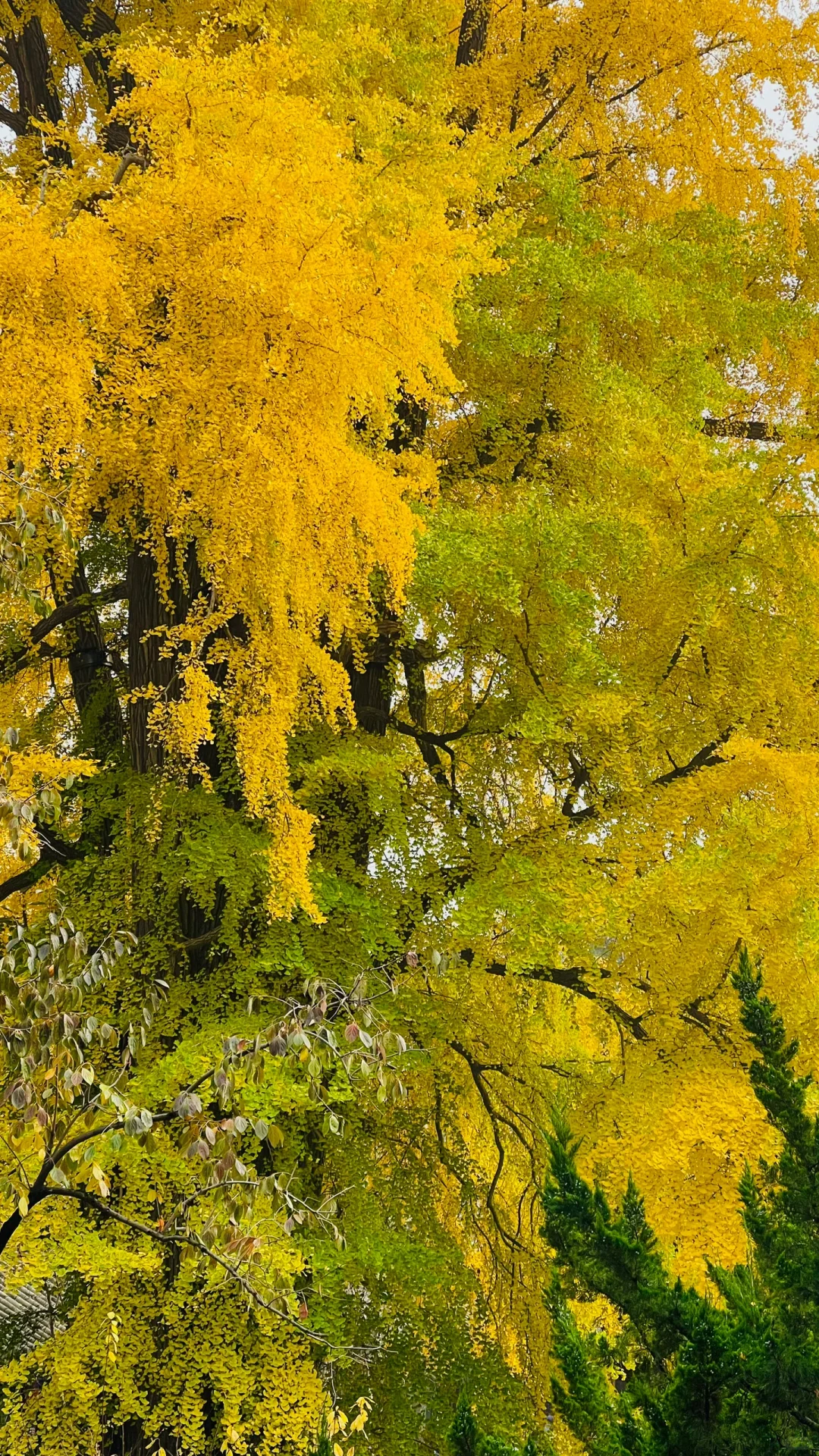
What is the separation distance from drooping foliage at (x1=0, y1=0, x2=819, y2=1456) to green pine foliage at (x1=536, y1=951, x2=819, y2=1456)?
757 millimetres

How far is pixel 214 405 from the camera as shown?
5199mm

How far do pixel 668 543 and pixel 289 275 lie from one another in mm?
3078

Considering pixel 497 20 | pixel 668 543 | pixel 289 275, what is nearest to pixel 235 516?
pixel 289 275

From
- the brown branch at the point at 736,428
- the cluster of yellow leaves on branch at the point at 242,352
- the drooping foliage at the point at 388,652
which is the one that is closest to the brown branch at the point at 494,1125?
the drooping foliage at the point at 388,652

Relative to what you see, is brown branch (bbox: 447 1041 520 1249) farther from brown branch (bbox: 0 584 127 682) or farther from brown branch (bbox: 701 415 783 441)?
brown branch (bbox: 701 415 783 441)

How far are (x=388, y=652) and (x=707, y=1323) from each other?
6.32m

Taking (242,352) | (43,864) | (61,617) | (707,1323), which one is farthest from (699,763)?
(707,1323)

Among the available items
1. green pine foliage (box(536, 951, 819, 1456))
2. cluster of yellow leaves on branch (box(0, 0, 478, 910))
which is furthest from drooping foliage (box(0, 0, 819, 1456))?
green pine foliage (box(536, 951, 819, 1456))

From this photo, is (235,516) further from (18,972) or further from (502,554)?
(18,972)

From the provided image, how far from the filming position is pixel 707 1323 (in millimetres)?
2352

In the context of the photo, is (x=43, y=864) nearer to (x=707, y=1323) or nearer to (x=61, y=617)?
(x=61, y=617)

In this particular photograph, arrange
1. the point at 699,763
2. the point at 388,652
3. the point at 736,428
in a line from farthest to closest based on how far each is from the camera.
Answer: the point at 736,428, the point at 388,652, the point at 699,763

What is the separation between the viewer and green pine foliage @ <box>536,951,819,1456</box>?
7.55 ft

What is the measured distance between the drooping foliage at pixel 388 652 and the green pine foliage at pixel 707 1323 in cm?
76
